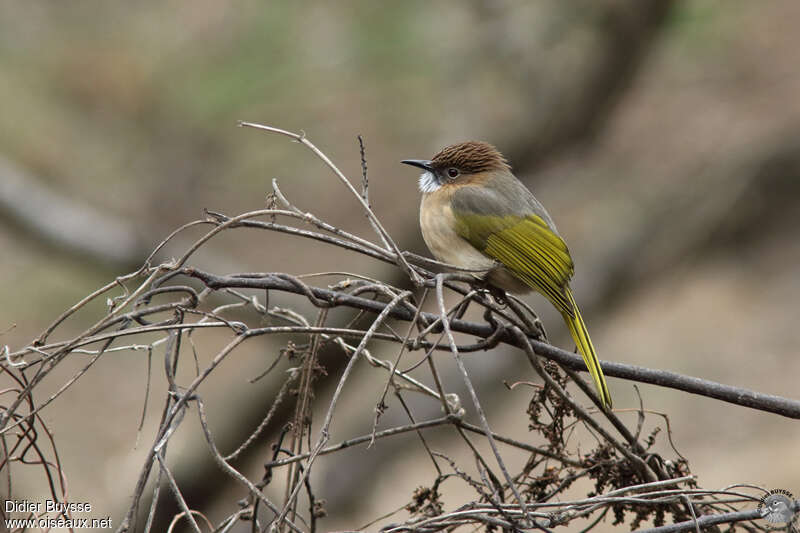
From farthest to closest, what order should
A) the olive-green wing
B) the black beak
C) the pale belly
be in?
1. the black beak
2. the pale belly
3. the olive-green wing

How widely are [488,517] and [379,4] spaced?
744 cm

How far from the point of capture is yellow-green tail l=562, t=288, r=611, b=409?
2.76m

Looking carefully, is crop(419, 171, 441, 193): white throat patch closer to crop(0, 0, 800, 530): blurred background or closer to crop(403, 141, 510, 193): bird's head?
crop(403, 141, 510, 193): bird's head

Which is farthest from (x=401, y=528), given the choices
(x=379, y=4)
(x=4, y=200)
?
(x=379, y=4)

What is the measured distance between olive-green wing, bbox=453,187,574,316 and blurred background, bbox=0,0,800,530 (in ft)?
10.4

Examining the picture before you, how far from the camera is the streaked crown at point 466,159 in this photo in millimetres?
4332

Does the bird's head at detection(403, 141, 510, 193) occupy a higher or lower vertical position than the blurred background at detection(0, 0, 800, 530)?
lower

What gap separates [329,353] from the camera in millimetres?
6734

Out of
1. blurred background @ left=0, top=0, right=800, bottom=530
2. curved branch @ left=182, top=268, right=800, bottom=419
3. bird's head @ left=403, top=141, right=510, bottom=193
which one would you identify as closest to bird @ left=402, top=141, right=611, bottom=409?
bird's head @ left=403, top=141, right=510, bottom=193

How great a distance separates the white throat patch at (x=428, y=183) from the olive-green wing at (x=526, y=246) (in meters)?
0.32

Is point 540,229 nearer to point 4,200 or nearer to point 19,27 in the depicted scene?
point 4,200

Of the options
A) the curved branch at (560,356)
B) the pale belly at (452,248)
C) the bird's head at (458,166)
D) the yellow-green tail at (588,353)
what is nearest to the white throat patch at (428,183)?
the bird's head at (458,166)

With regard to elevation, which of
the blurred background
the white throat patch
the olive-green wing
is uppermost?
the blurred background

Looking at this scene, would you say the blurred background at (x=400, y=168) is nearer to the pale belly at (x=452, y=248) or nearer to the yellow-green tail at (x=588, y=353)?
the pale belly at (x=452, y=248)
